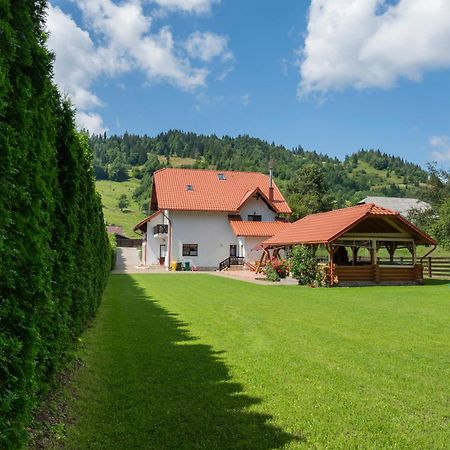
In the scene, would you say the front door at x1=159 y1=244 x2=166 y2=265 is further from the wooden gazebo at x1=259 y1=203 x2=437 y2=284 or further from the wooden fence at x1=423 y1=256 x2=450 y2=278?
the wooden fence at x1=423 y1=256 x2=450 y2=278

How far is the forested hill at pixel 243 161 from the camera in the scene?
128 meters

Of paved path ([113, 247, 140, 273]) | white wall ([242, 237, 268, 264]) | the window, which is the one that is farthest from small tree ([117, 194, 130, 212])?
white wall ([242, 237, 268, 264])

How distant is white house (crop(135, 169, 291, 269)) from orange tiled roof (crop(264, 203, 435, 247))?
38.4 feet

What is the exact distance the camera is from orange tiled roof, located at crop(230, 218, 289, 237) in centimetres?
4016

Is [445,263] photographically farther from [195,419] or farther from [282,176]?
[282,176]

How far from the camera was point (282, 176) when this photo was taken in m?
121

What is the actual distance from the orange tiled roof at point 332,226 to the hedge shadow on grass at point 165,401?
1540cm

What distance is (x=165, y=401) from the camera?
5.35 m

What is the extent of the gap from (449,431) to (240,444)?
217 cm

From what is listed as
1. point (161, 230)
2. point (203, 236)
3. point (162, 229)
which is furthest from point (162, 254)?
point (203, 236)

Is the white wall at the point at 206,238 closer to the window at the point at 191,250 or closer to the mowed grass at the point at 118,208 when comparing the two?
the window at the point at 191,250

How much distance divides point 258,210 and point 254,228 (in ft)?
10.6

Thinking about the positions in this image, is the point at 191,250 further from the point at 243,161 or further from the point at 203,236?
the point at 243,161

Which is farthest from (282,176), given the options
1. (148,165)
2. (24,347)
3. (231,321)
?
(24,347)
